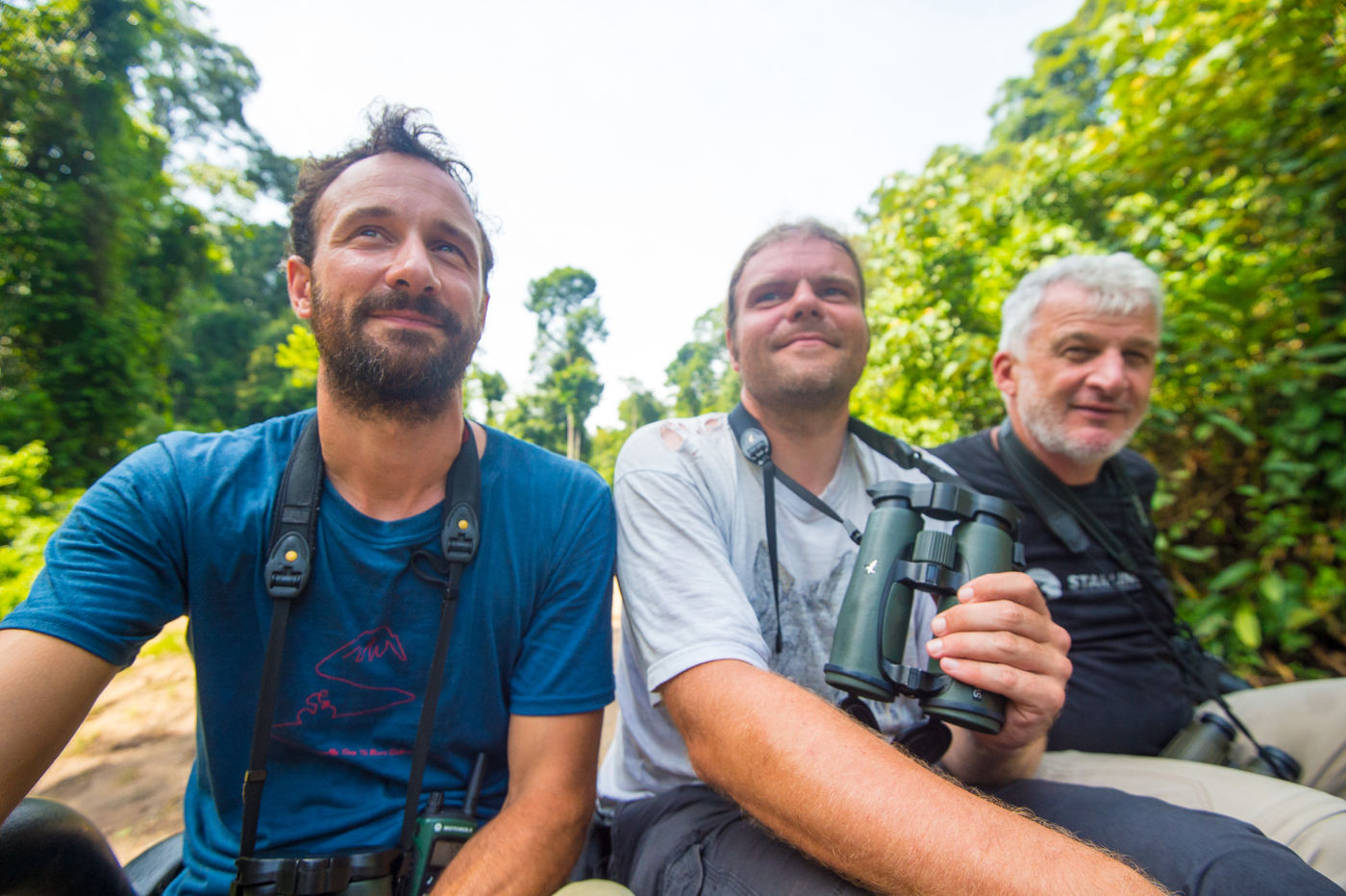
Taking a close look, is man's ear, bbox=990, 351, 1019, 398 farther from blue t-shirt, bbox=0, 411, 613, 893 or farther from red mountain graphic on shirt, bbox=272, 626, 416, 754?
red mountain graphic on shirt, bbox=272, 626, 416, 754

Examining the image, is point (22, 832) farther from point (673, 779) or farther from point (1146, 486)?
point (1146, 486)

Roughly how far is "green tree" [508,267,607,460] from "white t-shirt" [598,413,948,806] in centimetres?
997

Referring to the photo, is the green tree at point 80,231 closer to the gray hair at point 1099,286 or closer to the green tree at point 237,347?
the green tree at point 237,347

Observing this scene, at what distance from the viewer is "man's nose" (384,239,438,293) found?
5.73 feet

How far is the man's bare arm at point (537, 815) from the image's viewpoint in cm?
139

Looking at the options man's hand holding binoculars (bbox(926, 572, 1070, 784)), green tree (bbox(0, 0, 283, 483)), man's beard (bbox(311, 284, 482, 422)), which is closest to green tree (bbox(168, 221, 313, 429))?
green tree (bbox(0, 0, 283, 483))

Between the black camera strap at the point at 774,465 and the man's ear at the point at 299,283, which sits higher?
the man's ear at the point at 299,283

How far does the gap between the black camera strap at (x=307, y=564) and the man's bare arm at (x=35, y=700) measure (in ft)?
1.13

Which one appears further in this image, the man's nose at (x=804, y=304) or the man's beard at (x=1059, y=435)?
the man's beard at (x=1059, y=435)

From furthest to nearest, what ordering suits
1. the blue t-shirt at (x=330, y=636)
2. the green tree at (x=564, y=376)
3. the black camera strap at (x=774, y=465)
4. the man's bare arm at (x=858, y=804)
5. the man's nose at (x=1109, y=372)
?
the green tree at (x=564, y=376), the man's nose at (x=1109, y=372), the black camera strap at (x=774, y=465), the blue t-shirt at (x=330, y=636), the man's bare arm at (x=858, y=804)

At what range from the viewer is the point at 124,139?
15.2m

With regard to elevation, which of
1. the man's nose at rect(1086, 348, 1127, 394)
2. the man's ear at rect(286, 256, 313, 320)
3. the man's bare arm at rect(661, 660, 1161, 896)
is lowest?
the man's bare arm at rect(661, 660, 1161, 896)

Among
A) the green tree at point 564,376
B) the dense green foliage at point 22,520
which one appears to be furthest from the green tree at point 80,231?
the green tree at point 564,376

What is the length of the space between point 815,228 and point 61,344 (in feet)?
61.5
